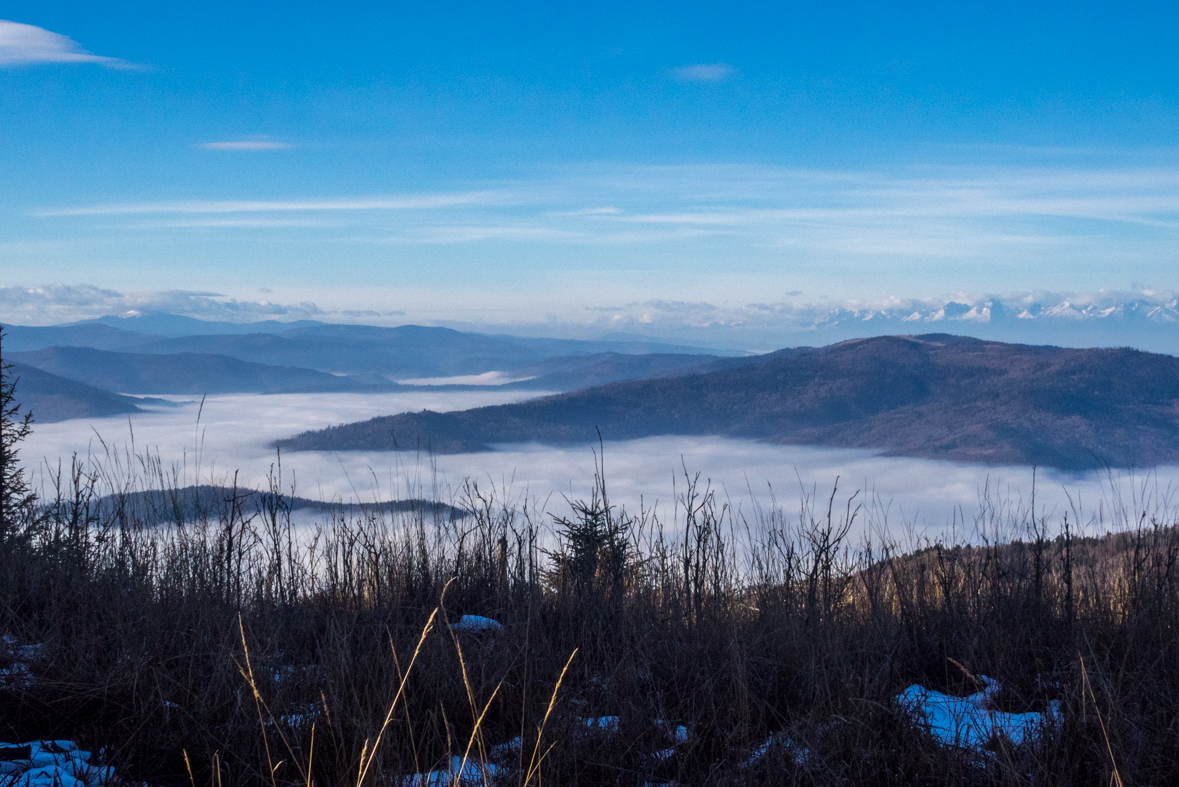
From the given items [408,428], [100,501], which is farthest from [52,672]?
[408,428]

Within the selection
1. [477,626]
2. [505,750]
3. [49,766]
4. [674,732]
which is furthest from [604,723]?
[49,766]

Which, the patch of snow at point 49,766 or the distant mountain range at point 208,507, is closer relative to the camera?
the patch of snow at point 49,766

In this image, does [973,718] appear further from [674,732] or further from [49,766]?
[49,766]

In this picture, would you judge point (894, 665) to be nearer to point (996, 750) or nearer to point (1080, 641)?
point (996, 750)

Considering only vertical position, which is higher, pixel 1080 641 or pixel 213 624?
pixel 213 624

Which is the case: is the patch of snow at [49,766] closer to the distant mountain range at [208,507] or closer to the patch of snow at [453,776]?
the patch of snow at [453,776]

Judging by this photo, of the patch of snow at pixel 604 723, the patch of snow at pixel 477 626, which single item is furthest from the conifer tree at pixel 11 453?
the patch of snow at pixel 604 723

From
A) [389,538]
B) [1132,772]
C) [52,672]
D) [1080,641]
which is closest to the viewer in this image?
[1132,772]
